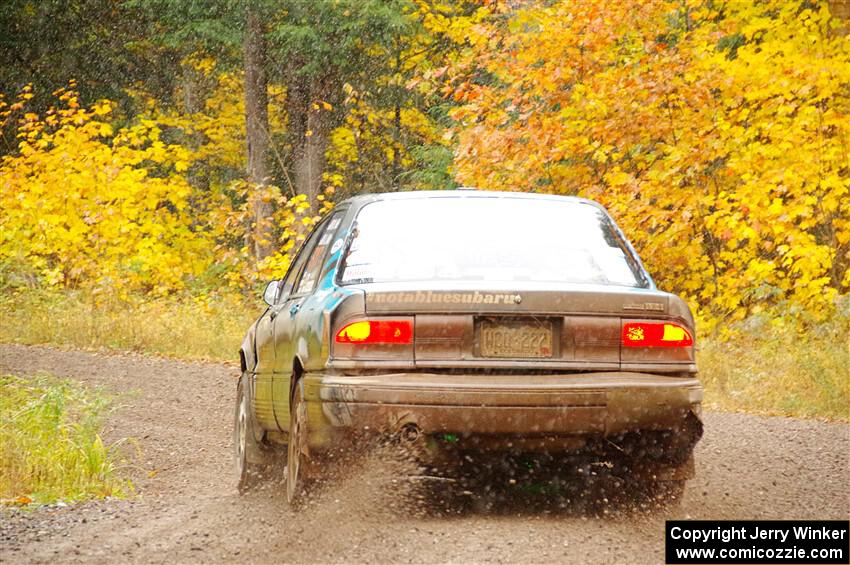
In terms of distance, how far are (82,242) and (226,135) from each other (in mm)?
15776

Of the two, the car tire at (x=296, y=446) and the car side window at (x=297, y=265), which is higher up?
the car side window at (x=297, y=265)

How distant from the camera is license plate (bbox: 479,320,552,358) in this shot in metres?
5.96

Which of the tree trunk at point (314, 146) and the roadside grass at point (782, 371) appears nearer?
the roadside grass at point (782, 371)

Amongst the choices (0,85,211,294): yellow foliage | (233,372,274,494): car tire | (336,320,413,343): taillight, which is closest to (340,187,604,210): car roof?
(336,320,413,343): taillight

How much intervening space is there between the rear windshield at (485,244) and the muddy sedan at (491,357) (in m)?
0.01

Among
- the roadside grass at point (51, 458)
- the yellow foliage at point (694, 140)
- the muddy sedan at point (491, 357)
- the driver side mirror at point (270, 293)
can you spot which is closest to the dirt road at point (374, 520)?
the muddy sedan at point (491, 357)

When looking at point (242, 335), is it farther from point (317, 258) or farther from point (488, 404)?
point (488, 404)

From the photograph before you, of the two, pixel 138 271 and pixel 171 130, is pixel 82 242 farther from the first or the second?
pixel 171 130

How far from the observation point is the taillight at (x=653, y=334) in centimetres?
612

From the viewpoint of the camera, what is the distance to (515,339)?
599 cm

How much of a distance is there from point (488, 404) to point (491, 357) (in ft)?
0.85

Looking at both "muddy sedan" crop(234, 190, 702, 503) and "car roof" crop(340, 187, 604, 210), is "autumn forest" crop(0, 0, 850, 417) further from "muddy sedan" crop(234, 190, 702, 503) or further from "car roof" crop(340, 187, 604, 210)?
"muddy sedan" crop(234, 190, 702, 503)

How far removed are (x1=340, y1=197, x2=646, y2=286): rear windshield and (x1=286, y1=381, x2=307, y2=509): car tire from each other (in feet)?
2.19

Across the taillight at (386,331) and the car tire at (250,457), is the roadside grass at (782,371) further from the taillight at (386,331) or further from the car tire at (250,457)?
the taillight at (386,331)
